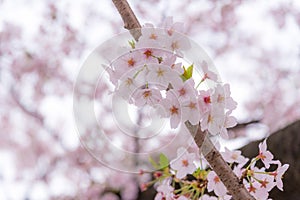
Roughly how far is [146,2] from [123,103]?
10.3 ft

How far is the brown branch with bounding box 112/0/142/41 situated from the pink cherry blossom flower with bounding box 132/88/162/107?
0.07m

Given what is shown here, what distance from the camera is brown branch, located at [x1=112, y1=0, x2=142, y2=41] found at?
2.35 feet

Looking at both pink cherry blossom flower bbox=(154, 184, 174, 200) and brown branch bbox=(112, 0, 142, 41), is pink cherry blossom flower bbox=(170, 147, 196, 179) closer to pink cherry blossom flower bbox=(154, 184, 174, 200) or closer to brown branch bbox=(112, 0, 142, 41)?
pink cherry blossom flower bbox=(154, 184, 174, 200)

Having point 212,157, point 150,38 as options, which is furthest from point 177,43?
point 212,157

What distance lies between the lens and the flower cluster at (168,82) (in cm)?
70

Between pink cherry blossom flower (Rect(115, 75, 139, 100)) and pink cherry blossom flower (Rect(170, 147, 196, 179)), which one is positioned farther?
pink cherry blossom flower (Rect(170, 147, 196, 179))

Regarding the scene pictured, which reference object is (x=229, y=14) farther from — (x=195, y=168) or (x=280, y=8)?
(x=195, y=168)

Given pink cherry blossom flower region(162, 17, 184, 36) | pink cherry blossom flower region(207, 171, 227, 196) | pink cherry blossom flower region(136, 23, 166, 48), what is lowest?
pink cherry blossom flower region(207, 171, 227, 196)

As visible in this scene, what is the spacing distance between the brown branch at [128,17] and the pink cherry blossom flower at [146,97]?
0.07m

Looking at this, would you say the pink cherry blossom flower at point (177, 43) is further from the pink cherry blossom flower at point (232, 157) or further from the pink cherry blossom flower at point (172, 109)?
the pink cherry blossom flower at point (232, 157)

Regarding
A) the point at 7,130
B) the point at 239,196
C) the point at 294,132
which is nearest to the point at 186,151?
the point at 239,196

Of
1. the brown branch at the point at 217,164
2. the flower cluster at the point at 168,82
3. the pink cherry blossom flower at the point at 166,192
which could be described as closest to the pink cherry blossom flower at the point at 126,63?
the flower cluster at the point at 168,82

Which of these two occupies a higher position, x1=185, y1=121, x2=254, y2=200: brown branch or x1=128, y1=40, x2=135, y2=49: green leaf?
x1=128, y1=40, x2=135, y2=49: green leaf

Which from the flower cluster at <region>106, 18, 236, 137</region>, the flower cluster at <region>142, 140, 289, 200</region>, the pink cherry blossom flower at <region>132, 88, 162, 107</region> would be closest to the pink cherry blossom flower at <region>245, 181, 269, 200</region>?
the flower cluster at <region>142, 140, 289, 200</region>
